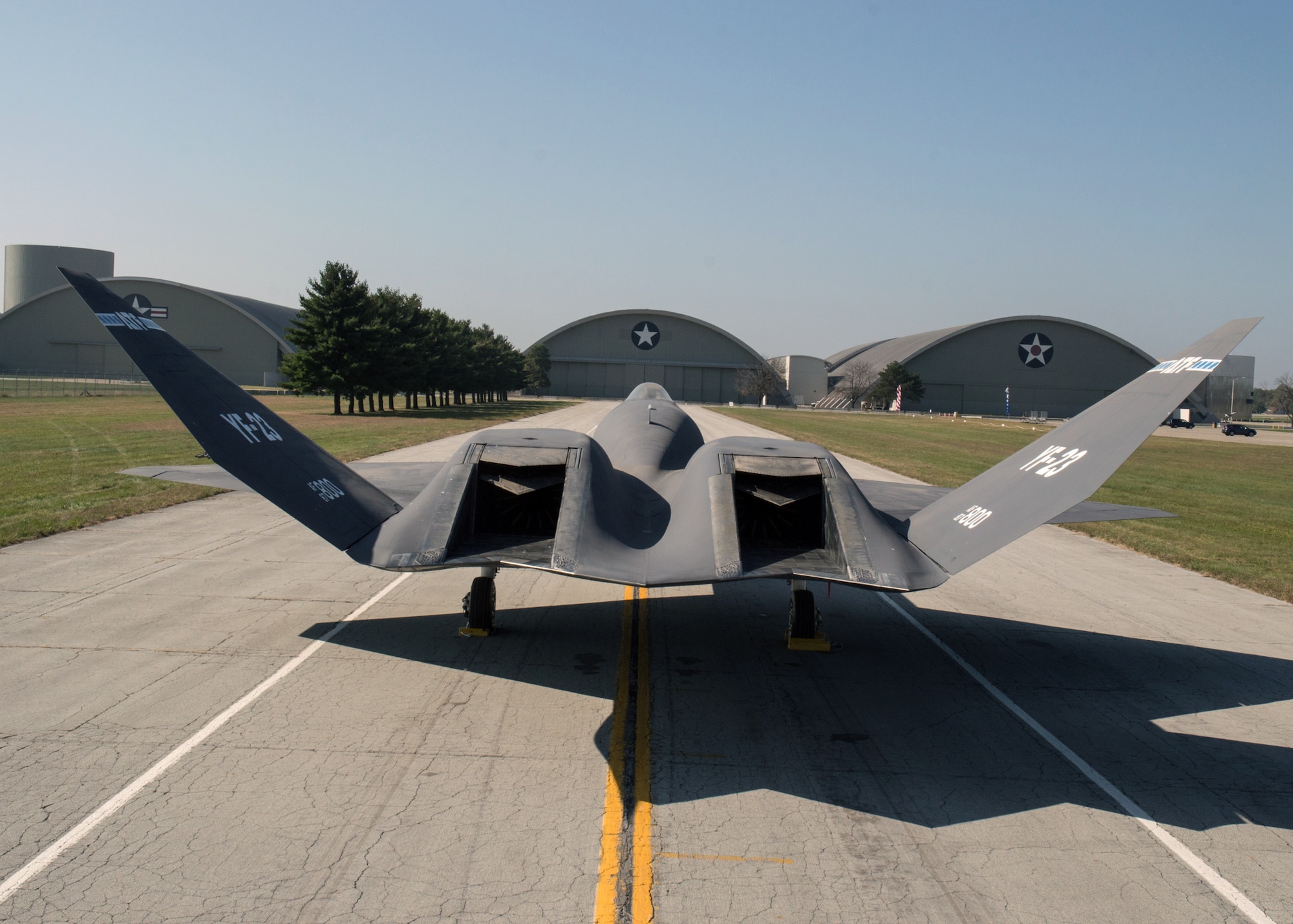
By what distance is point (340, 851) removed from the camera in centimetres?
490

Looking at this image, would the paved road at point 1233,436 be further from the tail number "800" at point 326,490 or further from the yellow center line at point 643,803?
the tail number "800" at point 326,490

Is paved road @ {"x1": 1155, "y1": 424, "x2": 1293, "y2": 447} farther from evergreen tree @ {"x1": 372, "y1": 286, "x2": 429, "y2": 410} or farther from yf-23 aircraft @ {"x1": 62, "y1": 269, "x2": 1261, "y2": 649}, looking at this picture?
yf-23 aircraft @ {"x1": 62, "y1": 269, "x2": 1261, "y2": 649}

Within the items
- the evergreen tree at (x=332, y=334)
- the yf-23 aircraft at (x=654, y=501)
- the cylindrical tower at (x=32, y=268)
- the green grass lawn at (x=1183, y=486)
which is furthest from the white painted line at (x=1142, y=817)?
the cylindrical tower at (x=32, y=268)

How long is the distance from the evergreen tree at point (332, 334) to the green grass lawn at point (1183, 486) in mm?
29320

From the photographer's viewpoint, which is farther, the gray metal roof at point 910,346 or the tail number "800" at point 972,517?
the gray metal roof at point 910,346

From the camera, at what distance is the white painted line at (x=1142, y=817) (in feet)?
15.5

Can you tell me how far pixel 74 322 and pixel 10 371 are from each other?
11674 mm

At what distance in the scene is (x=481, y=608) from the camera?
925 cm

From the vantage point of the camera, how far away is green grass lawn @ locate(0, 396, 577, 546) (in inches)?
645

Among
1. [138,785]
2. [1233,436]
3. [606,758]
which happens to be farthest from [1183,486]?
[1233,436]

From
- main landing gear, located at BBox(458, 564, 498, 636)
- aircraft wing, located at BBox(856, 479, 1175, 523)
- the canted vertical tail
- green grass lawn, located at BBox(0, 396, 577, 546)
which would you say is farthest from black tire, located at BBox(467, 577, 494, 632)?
green grass lawn, located at BBox(0, 396, 577, 546)

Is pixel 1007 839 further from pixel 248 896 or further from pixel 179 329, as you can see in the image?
pixel 179 329

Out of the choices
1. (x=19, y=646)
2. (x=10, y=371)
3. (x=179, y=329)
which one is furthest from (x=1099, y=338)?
(x=10, y=371)

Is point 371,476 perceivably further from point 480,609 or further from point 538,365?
point 538,365
